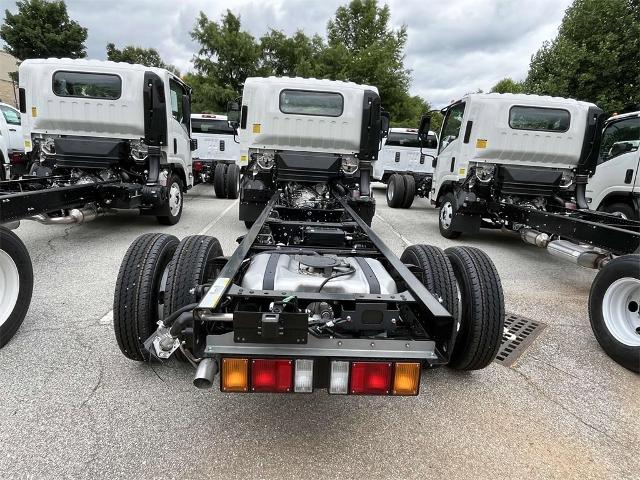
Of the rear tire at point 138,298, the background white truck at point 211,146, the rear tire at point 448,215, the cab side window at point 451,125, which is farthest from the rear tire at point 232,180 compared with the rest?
the rear tire at point 138,298

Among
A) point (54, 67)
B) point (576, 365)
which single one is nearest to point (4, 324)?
point (576, 365)

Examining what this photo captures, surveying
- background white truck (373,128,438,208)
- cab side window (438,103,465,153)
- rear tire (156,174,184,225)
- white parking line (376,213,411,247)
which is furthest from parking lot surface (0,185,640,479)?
background white truck (373,128,438,208)

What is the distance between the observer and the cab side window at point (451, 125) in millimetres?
7668

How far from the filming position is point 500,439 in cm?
228

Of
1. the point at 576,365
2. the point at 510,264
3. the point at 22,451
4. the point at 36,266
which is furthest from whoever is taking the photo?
the point at 510,264

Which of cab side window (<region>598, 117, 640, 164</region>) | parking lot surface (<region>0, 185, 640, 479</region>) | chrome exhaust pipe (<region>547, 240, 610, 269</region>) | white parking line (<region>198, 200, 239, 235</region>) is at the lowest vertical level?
parking lot surface (<region>0, 185, 640, 479</region>)

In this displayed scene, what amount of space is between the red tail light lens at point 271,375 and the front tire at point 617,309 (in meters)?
2.75

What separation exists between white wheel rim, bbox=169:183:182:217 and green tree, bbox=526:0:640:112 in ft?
55.3

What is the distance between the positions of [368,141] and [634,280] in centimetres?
464

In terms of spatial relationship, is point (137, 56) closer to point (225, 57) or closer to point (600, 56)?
point (225, 57)

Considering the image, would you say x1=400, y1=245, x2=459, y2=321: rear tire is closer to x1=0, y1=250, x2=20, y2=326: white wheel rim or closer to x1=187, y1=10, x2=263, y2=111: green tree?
x1=0, y1=250, x2=20, y2=326: white wheel rim

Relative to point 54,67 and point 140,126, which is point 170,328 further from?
point 54,67

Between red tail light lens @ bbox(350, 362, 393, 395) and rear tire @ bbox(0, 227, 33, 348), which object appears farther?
rear tire @ bbox(0, 227, 33, 348)

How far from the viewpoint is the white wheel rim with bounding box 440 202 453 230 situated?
7.52 meters
